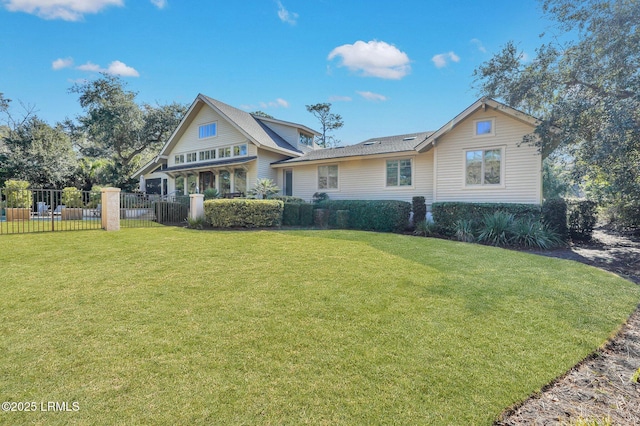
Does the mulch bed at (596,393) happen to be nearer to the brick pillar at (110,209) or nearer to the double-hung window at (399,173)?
the double-hung window at (399,173)

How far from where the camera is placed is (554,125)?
380 inches

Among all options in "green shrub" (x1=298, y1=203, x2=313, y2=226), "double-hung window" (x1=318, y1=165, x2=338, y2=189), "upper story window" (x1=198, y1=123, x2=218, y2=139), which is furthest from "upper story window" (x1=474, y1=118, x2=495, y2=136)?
"upper story window" (x1=198, y1=123, x2=218, y2=139)

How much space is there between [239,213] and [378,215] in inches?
223

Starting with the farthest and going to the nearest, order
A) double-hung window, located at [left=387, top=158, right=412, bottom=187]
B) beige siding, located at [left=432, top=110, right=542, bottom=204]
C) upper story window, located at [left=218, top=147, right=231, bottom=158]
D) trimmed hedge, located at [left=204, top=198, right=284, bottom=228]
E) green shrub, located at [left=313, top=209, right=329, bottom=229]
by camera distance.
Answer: upper story window, located at [left=218, top=147, right=231, bottom=158] < double-hung window, located at [left=387, top=158, right=412, bottom=187] < green shrub, located at [left=313, top=209, right=329, bottom=229] < trimmed hedge, located at [left=204, top=198, right=284, bottom=228] < beige siding, located at [left=432, top=110, right=542, bottom=204]

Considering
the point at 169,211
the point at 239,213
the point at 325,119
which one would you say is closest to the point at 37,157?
the point at 169,211

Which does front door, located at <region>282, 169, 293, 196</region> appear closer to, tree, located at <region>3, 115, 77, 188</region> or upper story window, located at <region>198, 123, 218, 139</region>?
upper story window, located at <region>198, 123, 218, 139</region>

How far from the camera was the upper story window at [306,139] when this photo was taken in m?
22.5

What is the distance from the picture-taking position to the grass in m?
2.13

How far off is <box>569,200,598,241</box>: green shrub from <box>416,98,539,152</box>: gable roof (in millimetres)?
3388

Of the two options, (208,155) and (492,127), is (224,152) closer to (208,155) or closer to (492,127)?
(208,155)

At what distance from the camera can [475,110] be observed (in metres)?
12.2

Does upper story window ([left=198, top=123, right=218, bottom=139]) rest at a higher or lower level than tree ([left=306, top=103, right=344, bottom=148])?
lower

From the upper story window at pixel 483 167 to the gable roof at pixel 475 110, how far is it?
1333 mm

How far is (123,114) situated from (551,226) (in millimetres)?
32564
